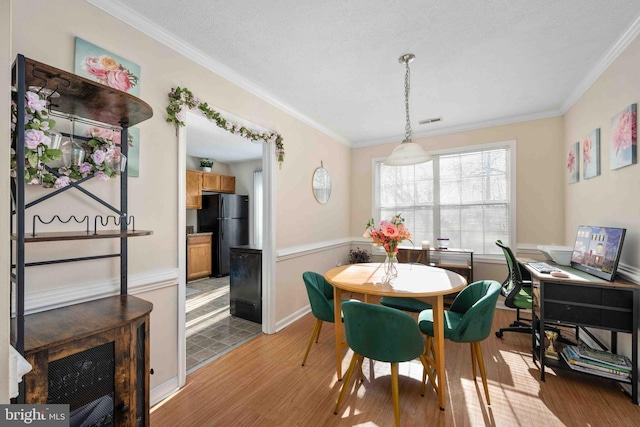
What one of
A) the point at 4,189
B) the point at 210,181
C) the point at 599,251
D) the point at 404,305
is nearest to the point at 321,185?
the point at 404,305

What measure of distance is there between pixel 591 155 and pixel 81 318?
14.3 ft

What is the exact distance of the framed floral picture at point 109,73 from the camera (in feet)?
5.49

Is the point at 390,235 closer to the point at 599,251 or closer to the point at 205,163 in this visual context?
the point at 599,251

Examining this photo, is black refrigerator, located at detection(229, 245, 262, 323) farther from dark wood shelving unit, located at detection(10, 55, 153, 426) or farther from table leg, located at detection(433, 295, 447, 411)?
table leg, located at detection(433, 295, 447, 411)

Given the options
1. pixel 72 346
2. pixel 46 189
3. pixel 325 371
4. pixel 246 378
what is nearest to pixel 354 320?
pixel 325 371

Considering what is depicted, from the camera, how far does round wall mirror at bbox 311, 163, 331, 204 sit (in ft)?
13.3

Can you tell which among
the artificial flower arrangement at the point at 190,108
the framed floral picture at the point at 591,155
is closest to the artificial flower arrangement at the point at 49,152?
the artificial flower arrangement at the point at 190,108

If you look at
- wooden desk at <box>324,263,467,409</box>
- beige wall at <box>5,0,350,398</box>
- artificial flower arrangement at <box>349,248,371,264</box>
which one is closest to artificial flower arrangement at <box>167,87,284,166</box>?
beige wall at <box>5,0,350,398</box>

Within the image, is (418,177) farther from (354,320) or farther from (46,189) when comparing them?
(46,189)

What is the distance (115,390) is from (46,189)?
3.77 feet

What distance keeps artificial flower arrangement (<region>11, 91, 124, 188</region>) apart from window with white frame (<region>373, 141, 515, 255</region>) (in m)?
4.08

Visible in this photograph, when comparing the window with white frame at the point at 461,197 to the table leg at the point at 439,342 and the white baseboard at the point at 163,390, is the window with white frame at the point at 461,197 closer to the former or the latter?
the table leg at the point at 439,342

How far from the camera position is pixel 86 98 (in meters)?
1.44

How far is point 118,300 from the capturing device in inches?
66.4
